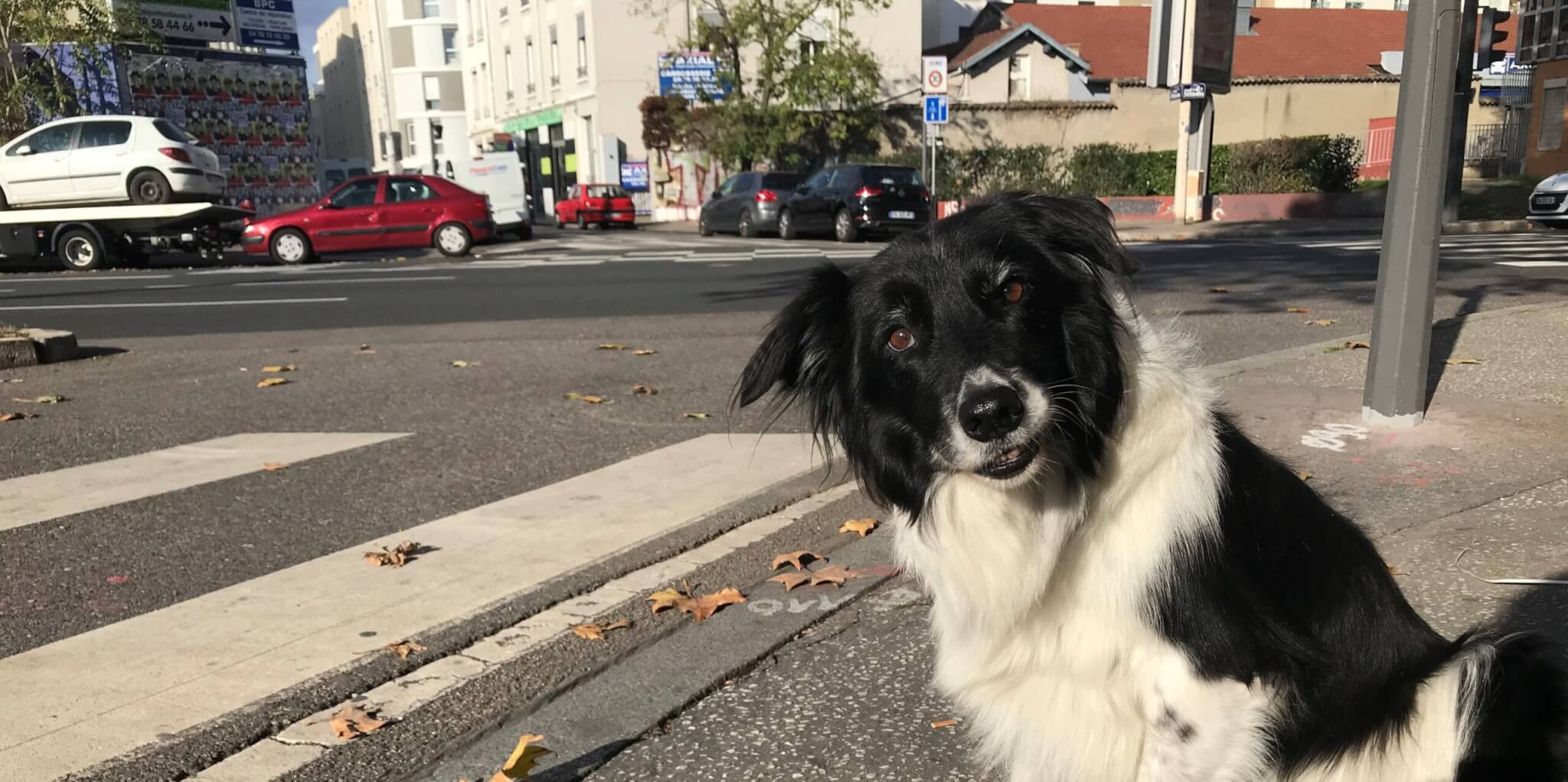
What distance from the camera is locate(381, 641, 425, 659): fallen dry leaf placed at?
126 inches

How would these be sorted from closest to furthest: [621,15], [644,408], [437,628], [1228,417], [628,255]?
[1228,417] < [437,628] < [644,408] < [628,255] < [621,15]

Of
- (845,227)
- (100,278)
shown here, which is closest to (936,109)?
(845,227)

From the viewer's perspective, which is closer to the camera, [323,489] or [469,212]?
[323,489]

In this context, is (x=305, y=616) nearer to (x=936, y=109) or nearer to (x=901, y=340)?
(x=901, y=340)

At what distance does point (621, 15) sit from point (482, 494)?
1508 inches

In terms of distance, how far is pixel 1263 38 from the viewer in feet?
153

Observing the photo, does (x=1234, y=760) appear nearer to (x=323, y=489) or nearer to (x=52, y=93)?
(x=323, y=489)

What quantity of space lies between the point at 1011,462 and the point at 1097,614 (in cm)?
36

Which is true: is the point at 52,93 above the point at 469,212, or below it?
above

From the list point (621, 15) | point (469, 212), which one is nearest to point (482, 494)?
point (469, 212)

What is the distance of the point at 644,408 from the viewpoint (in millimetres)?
6598

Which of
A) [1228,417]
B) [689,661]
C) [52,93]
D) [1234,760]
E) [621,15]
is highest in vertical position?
[621,15]

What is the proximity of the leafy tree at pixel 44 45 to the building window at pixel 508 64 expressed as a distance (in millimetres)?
23919

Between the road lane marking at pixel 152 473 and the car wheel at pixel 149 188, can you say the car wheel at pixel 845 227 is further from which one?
the road lane marking at pixel 152 473
